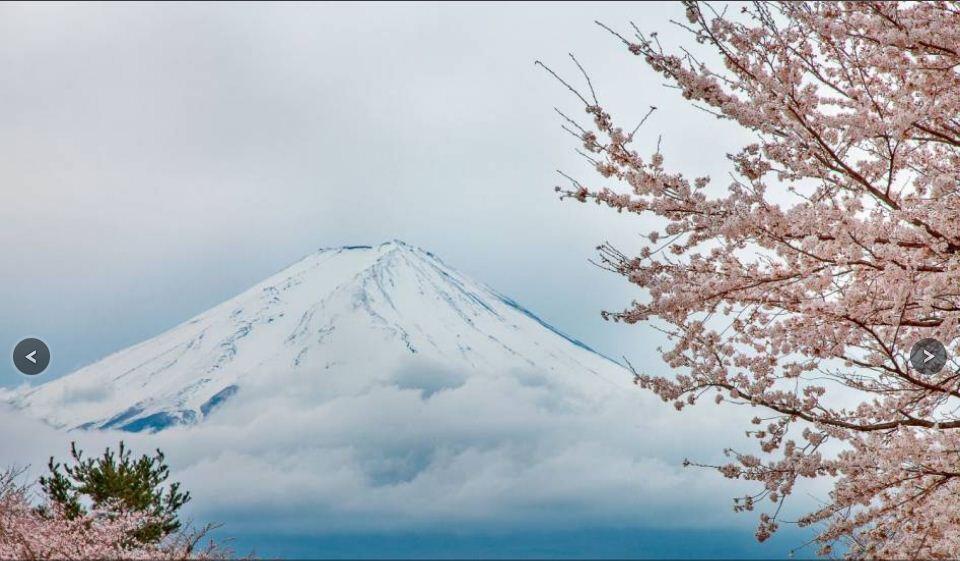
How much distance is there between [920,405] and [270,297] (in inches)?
3871

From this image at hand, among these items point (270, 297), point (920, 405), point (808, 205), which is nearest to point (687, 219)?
point (808, 205)

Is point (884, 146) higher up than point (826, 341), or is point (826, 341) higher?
point (884, 146)

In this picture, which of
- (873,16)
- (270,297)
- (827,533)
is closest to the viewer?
(873,16)

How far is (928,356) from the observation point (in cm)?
636

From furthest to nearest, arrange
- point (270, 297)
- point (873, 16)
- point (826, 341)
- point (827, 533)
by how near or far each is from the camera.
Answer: point (270, 297) < point (827, 533) < point (826, 341) < point (873, 16)

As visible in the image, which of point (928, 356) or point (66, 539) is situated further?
point (66, 539)

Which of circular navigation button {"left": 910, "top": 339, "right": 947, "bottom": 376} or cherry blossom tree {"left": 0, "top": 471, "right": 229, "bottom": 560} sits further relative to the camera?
cherry blossom tree {"left": 0, "top": 471, "right": 229, "bottom": 560}

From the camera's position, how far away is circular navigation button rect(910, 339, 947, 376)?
6.36 meters

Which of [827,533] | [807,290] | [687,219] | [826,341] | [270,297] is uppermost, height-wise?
[270,297]

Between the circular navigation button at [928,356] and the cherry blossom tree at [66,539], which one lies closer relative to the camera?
the circular navigation button at [928,356]

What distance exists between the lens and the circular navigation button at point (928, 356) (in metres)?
6.36

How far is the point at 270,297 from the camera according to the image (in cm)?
10131

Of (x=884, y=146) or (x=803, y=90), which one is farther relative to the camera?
(x=884, y=146)

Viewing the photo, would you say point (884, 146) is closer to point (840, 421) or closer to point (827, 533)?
point (840, 421)
